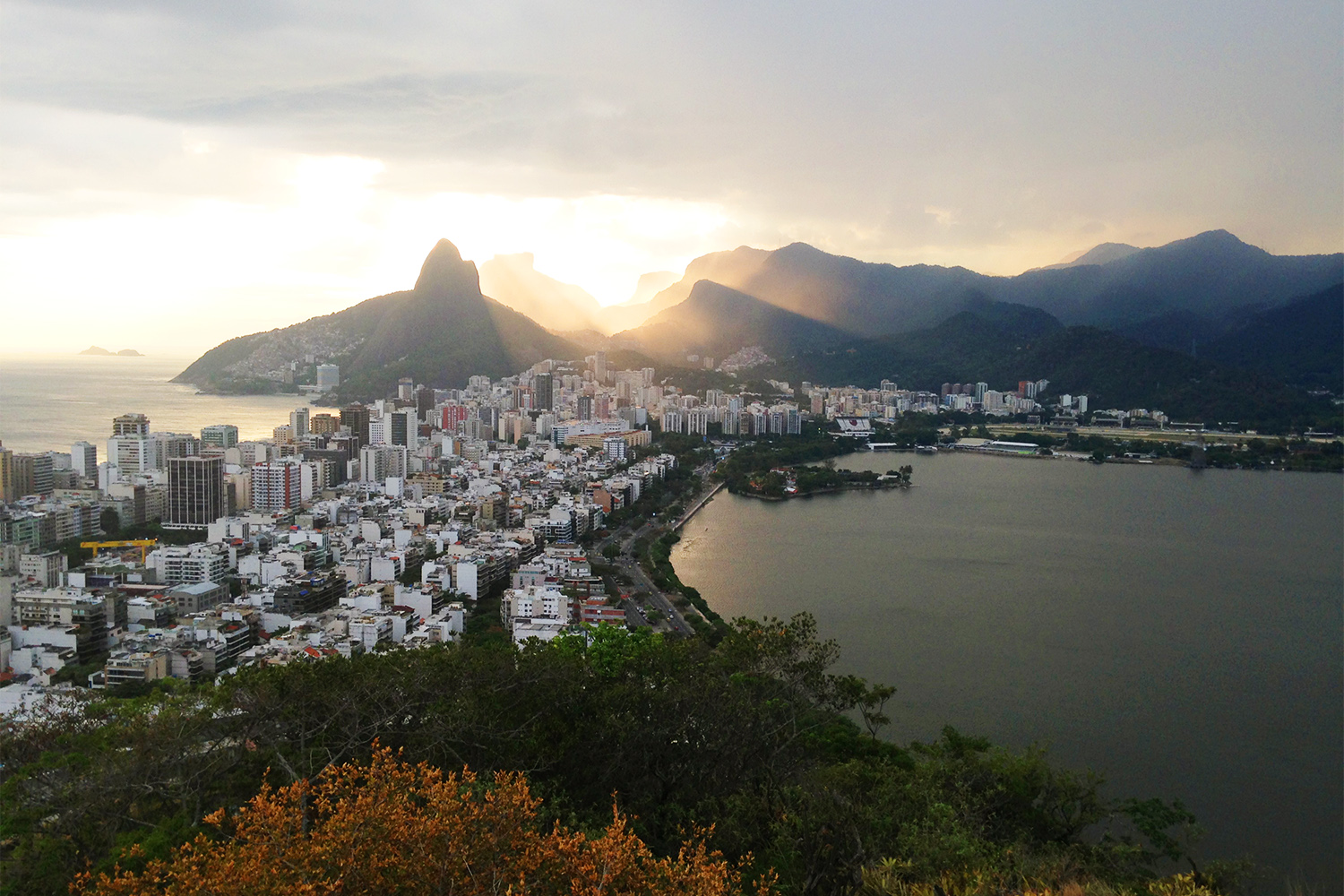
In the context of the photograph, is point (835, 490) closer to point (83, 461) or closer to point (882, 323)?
point (83, 461)

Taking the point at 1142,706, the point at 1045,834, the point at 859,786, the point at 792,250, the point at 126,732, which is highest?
the point at 792,250

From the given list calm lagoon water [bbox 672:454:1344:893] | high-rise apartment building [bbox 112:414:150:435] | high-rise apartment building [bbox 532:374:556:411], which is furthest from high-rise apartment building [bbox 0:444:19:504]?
high-rise apartment building [bbox 532:374:556:411]

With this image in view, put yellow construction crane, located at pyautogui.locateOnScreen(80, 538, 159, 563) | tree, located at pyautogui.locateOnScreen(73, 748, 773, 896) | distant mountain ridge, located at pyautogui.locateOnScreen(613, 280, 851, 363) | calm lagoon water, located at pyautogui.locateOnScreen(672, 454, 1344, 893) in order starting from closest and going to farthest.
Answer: tree, located at pyautogui.locateOnScreen(73, 748, 773, 896)
calm lagoon water, located at pyautogui.locateOnScreen(672, 454, 1344, 893)
yellow construction crane, located at pyautogui.locateOnScreen(80, 538, 159, 563)
distant mountain ridge, located at pyautogui.locateOnScreen(613, 280, 851, 363)

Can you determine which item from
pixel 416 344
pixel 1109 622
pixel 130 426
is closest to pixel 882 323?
pixel 416 344

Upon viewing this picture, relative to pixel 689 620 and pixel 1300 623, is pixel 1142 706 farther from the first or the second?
pixel 689 620

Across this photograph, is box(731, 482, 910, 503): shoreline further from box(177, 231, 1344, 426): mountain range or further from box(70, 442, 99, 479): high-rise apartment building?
box(177, 231, 1344, 426): mountain range

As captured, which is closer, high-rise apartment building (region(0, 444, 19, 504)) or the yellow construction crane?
the yellow construction crane

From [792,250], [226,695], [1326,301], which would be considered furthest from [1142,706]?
[792,250]
